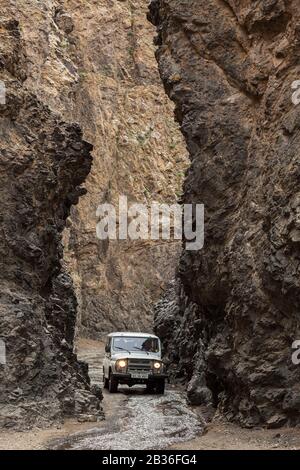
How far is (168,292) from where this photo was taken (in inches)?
1718

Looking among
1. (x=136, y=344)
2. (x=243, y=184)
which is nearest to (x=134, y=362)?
→ (x=136, y=344)

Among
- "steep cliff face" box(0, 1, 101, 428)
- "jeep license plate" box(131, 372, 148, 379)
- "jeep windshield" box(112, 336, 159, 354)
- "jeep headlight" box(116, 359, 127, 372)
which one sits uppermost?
"steep cliff face" box(0, 1, 101, 428)

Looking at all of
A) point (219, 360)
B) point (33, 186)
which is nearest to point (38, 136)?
point (33, 186)

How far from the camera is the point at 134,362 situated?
2262 cm

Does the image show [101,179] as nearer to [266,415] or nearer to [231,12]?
[231,12]

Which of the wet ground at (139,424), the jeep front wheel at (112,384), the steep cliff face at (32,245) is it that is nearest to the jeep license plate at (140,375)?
the wet ground at (139,424)

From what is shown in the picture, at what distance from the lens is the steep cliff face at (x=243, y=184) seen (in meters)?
15.7

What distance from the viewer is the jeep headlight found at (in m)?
22.7

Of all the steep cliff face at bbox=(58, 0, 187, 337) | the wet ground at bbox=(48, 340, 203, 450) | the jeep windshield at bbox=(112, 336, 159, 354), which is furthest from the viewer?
the steep cliff face at bbox=(58, 0, 187, 337)

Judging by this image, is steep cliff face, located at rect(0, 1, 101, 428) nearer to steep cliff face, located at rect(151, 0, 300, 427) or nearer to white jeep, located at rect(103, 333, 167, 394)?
white jeep, located at rect(103, 333, 167, 394)

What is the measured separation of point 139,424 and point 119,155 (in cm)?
5027

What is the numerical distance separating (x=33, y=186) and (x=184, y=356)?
15549 millimetres

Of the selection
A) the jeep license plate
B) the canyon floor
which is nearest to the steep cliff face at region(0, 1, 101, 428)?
the canyon floor

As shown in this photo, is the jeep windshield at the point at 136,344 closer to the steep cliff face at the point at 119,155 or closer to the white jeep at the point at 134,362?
the white jeep at the point at 134,362
